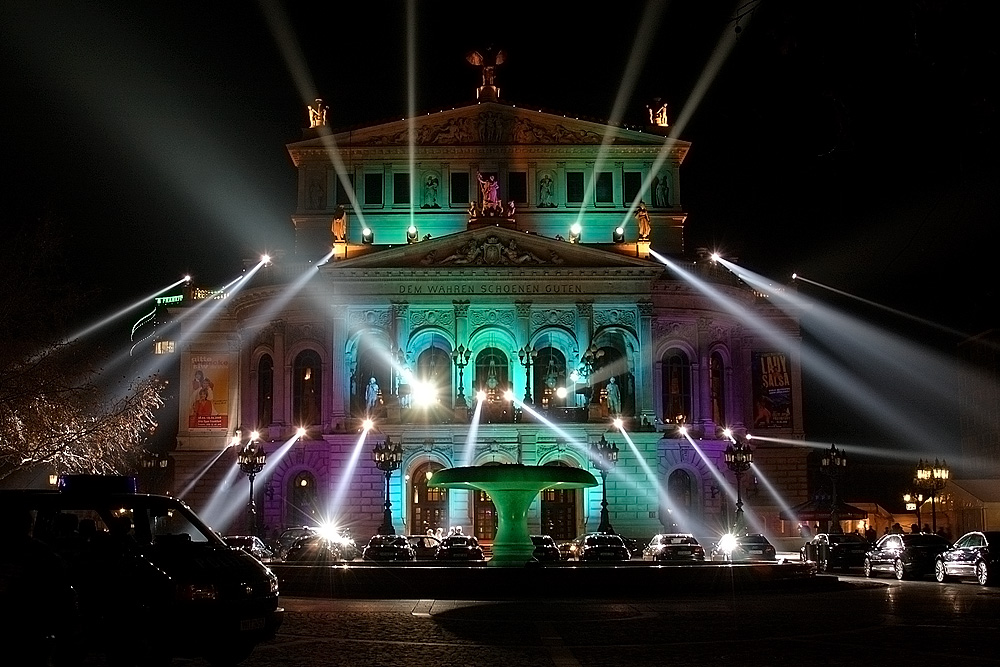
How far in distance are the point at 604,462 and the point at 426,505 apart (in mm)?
8481

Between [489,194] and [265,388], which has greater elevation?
[489,194]

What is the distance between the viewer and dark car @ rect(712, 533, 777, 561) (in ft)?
133

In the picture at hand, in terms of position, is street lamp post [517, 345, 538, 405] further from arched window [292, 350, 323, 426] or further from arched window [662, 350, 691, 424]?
arched window [292, 350, 323, 426]

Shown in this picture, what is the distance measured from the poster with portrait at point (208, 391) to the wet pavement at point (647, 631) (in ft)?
120

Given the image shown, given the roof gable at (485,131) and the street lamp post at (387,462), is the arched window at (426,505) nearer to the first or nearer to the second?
the street lamp post at (387,462)

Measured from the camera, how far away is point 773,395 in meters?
→ 59.2

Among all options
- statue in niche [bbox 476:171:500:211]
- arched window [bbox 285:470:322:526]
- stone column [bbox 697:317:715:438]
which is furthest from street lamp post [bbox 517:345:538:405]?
arched window [bbox 285:470:322:526]

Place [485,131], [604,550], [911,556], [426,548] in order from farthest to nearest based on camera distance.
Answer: [485,131] → [426,548] → [604,550] → [911,556]

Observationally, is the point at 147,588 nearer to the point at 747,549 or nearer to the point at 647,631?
the point at 647,631

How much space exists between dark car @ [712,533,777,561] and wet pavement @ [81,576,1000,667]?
1548 centimetres

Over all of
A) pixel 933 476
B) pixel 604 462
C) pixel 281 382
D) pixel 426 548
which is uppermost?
pixel 281 382

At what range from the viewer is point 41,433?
103 ft

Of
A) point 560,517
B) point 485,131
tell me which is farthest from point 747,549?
point 485,131

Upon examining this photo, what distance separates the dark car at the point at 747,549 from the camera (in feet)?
133
